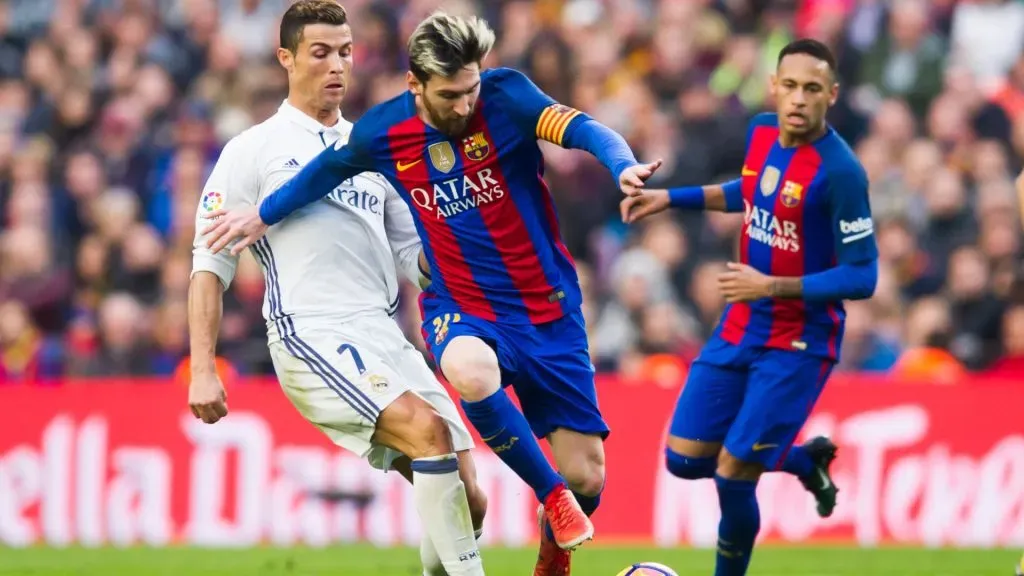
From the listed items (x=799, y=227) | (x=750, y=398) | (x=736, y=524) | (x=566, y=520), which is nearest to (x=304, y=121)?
(x=566, y=520)

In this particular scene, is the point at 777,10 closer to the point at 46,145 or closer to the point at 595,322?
the point at 595,322

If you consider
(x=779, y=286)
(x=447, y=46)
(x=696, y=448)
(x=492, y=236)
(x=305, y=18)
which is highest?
(x=305, y=18)

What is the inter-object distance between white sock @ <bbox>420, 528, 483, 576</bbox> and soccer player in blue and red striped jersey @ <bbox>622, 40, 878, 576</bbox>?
1443 mm

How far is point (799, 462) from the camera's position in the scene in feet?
31.9

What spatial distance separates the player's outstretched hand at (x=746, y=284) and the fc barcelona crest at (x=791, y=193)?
44 centimetres

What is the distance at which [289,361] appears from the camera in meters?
8.25

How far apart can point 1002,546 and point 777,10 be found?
608 cm

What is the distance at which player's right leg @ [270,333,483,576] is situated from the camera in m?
7.86

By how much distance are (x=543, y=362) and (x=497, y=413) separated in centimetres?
48

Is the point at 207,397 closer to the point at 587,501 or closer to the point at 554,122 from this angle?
the point at 587,501

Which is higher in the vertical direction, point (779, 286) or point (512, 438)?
point (779, 286)

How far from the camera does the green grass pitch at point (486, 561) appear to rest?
11.1 metres

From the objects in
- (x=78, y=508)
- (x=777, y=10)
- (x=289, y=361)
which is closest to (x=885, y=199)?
(x=777, y=10)

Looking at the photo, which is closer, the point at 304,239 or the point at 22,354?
the point at 304,239
